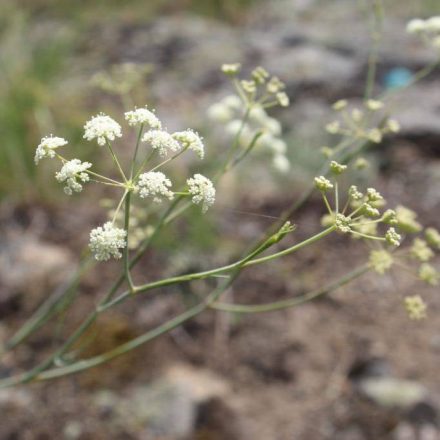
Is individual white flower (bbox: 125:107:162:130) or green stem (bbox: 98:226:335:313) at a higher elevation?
individual white flower (bbox: 125:107:162:130)

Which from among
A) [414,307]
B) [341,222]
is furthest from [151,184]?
[414,307]

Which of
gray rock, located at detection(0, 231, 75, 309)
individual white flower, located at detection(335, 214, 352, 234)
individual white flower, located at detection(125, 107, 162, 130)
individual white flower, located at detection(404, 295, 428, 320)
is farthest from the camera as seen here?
gray rock, located at detection(0, 231, 75, 309)

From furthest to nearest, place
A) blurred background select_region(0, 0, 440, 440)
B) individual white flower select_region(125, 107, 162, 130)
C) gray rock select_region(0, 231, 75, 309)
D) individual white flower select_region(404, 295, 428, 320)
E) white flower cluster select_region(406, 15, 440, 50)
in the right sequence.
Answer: gray rock select_region(0, 231, 75, 309), blurred background select_region(0, 0, 440, 440), white flower cluster select_region(406, 15, 440, 50), individual white flower select_region(404, 295, 428, 320), individual white flower select_region(125, 107, 162, 130)

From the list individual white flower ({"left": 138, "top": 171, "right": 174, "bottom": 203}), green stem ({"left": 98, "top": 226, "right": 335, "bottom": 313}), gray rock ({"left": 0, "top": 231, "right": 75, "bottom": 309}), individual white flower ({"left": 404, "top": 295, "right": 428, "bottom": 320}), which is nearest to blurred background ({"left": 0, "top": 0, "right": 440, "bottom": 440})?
gray rock ({"left": 0, "top": 231, "right": 75, "bottom": 309})

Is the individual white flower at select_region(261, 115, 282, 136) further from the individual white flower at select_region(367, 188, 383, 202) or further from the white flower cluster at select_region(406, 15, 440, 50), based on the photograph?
the individual white flower at select_region(367, 188, 383, 202)

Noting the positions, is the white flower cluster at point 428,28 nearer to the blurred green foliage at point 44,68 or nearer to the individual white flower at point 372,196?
the individual white flower at point 372,196

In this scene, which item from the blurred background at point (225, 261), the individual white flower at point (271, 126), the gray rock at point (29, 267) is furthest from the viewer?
the gray rock at point (29, 267)

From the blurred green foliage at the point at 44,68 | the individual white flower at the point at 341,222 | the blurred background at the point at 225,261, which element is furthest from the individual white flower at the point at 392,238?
the blurred green foliage at the point at 44,68

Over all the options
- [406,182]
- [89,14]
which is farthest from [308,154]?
[89,14]

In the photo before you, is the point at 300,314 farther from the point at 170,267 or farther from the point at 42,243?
the point at 42,243
